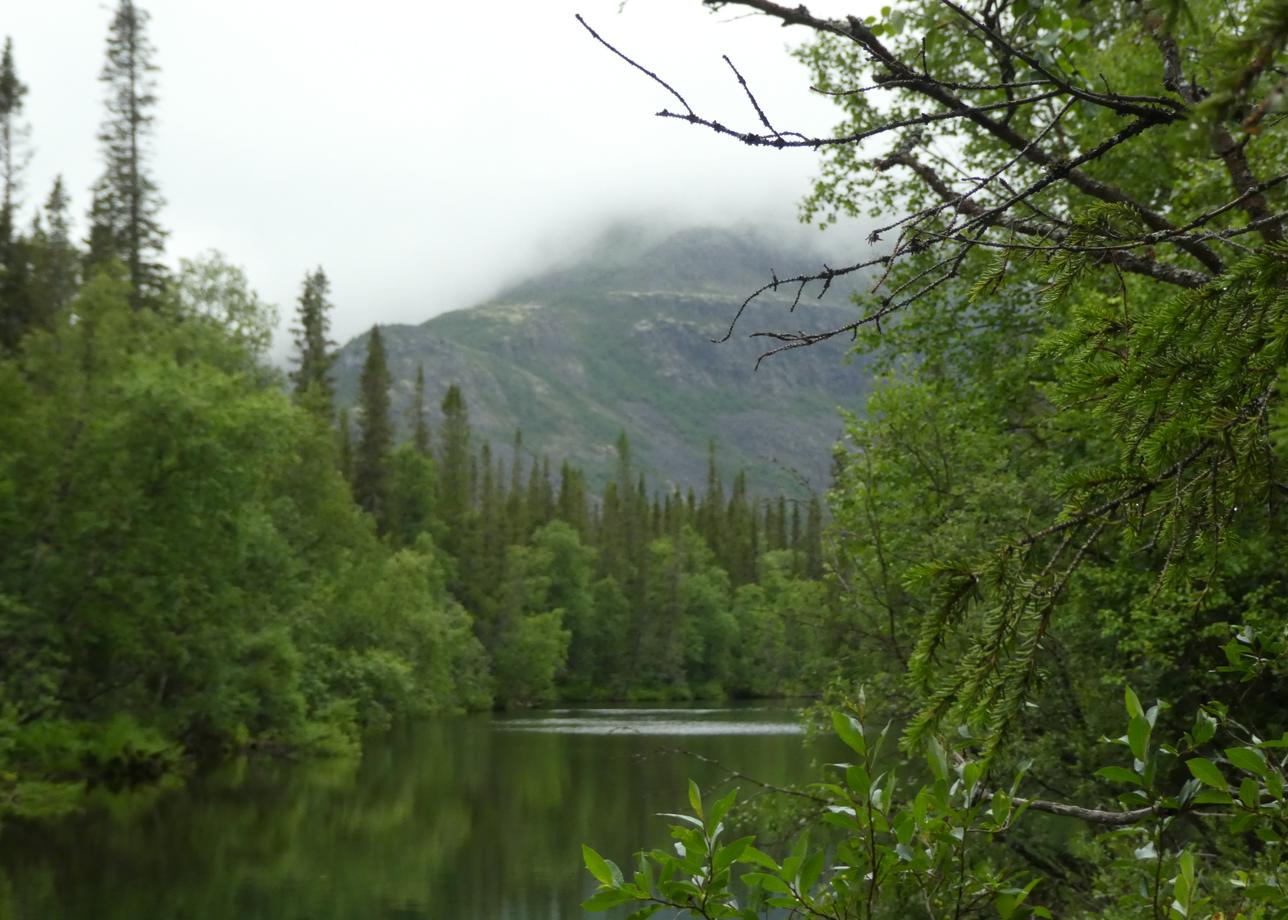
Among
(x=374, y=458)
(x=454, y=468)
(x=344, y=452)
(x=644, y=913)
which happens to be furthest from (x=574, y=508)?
(x=644, y=913)

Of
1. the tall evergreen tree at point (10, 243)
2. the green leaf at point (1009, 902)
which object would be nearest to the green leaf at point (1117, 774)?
the green leaf at point (1009, 902)

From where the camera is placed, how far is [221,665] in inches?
1201

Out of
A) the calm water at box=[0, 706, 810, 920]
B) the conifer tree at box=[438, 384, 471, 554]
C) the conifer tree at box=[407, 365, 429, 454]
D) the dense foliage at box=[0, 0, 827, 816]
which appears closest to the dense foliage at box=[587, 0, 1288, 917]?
the calm water at box=[0, 706, 810, 920]

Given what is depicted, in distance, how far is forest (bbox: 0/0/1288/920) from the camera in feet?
8.35

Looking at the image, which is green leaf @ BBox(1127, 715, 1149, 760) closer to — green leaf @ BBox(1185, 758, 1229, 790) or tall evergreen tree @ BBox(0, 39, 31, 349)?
green leaf @ BBox(1185, 758, 1229, 790)

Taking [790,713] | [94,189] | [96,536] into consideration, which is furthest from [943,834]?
[790,713]

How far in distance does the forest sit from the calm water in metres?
2.60

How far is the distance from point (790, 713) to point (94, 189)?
3870 centimetres

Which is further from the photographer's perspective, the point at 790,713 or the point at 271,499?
the point at 790,713

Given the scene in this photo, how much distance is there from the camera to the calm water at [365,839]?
1800 cm

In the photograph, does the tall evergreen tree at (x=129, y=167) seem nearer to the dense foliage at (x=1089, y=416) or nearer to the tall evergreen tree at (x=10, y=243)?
the tall evergreen tree at (x=10, y=243)

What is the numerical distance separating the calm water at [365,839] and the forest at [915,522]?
8.53 feet

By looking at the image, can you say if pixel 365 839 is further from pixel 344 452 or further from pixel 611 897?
pixel 344 452

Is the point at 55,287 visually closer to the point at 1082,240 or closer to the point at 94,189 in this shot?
the point at 94,189
